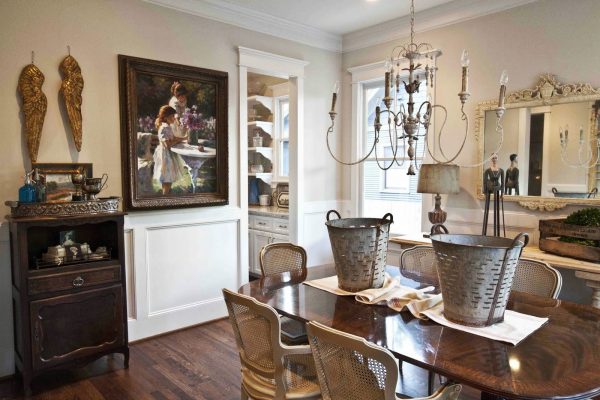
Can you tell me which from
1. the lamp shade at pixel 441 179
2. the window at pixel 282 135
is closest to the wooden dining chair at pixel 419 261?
the lamp shade at pixel 441 179

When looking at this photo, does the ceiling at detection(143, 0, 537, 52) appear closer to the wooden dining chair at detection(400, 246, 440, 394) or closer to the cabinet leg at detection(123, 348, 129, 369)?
the wooden dining chair at detection(400, 246, 440, 394)

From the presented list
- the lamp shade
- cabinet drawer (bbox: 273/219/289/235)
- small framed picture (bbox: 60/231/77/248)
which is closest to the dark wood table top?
the lamp shade

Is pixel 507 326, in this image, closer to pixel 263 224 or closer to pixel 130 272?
pixel 130 272

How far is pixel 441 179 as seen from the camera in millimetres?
3439

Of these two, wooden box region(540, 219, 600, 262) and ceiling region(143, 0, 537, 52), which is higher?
ceiling region(143, 0, 537, 52)

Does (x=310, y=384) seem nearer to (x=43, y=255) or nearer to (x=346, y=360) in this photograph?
(x=346, y=360)

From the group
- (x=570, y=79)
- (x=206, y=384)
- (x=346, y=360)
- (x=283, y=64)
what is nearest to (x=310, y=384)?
(x=346, y=360)

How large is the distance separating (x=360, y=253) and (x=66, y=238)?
2.15 meters

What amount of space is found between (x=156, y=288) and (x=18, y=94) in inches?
68.6

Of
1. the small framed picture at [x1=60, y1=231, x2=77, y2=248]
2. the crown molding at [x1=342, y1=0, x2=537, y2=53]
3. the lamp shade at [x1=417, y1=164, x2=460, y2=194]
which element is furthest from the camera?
the crown molding at [x1=342, y1=0, x2=537, y2=53]

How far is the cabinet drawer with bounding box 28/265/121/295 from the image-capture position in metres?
2.65

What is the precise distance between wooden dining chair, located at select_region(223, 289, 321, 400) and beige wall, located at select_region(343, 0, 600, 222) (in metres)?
2.47

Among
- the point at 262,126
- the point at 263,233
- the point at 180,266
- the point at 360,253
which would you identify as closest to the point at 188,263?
the point at 180,266

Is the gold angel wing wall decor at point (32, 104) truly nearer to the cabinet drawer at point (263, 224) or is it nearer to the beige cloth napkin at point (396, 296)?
the beige cloth napkin at point (396, 296)
